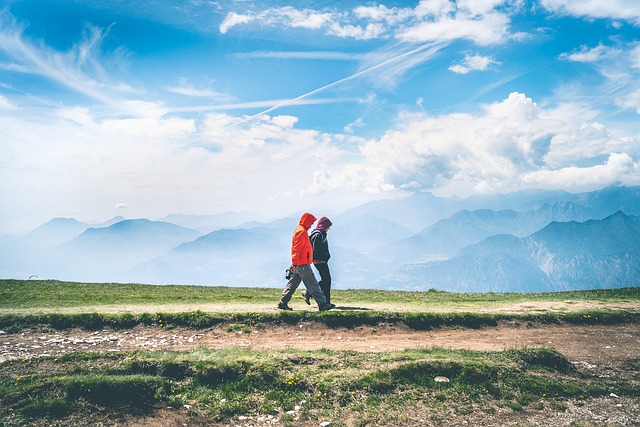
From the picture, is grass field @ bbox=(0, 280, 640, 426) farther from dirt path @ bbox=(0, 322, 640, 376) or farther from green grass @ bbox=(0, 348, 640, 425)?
dirt path @ bbox=(0, 322, 640, 376)

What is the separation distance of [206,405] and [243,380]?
112 centimetres

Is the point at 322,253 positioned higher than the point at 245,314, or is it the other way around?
the point at 322,253

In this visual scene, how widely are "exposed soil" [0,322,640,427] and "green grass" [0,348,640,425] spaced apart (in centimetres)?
66

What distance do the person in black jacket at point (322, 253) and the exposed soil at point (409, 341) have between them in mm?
2936

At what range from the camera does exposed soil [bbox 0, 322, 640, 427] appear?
9.81 m

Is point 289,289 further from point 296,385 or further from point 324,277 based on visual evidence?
point 296,385

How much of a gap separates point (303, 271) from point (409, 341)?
517 centimetres

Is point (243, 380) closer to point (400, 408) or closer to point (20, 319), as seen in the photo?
point (400, 408)

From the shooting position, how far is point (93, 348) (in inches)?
494

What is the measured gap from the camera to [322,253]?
17453 millimetres

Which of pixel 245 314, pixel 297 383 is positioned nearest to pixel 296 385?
pixel 297 383

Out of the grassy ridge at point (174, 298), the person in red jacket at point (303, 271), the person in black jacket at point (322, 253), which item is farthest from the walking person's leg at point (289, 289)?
the grassy ridge at point (174, 298)

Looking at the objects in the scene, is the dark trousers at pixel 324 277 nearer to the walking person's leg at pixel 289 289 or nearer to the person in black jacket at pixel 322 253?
the person in black jacket at pixel 322 253

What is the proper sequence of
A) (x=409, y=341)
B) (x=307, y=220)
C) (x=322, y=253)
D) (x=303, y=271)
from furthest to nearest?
(x=322, y=253), (x=307, y=220), (x=303, y=271), (x=409, y=341)
